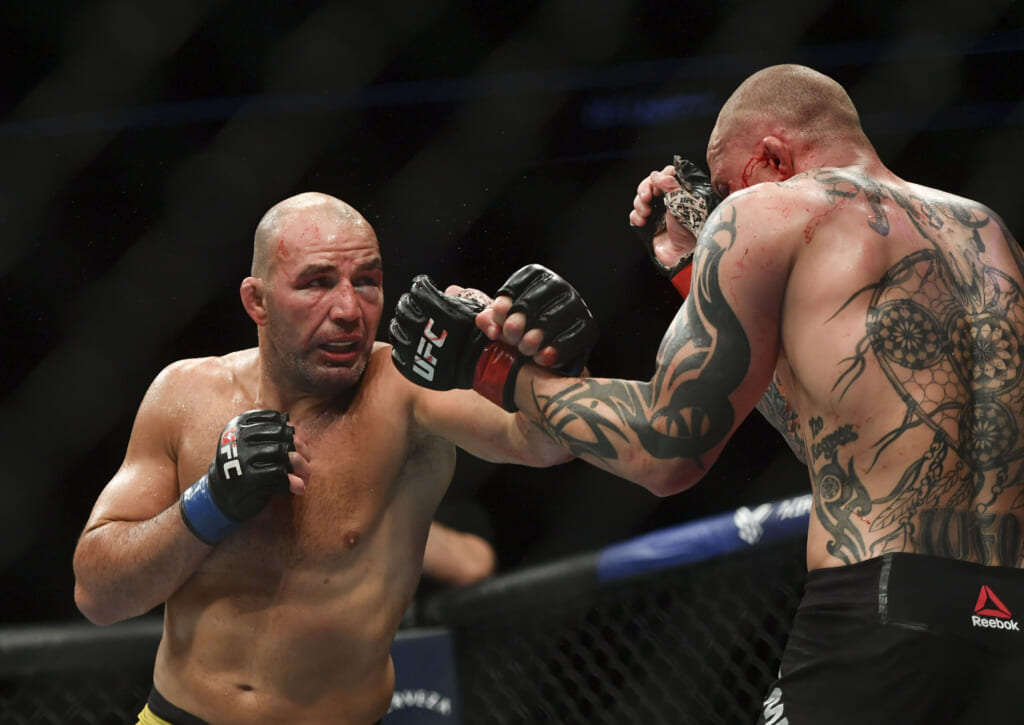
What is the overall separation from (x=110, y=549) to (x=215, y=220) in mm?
1944

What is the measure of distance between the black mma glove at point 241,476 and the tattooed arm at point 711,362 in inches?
26.6

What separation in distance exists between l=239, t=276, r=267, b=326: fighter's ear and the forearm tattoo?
0.97 m

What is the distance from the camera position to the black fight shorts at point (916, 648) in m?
1.20

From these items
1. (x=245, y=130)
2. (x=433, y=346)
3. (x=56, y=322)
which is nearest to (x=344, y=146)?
(x=245, y=130)

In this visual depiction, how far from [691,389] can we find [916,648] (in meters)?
0.37

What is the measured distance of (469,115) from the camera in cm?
366

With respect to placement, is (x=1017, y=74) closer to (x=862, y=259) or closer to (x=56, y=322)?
(x=862, y=259)

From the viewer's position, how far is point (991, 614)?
123 centimetres

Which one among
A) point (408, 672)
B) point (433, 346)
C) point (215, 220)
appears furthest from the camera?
point (215, 220)

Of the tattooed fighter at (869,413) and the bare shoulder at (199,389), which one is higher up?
the tattooed fighter at (869,413)

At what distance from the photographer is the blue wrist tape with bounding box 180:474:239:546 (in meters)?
1.91

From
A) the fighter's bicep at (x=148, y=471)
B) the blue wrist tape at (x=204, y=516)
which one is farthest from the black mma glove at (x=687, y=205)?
the fighter's bicep at (x=148, y=471)

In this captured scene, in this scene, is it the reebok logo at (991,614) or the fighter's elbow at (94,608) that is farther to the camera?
the fighter's elbow at (94,608)

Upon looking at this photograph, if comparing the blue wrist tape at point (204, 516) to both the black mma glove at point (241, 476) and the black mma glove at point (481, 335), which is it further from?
the black mma glove at point (481, 335)
